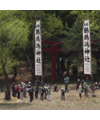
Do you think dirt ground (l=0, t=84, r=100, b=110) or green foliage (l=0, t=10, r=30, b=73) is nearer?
dirt ground (l=0, t=84, r=100, b=110)

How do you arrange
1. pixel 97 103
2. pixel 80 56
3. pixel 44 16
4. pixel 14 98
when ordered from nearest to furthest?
pixel 97 103 < pixel 14 98 < pixel 80 56 < pixel 44 16

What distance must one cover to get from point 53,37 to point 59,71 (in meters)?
6.40

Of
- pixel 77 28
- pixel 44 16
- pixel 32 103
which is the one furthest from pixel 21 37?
pixel 44 16

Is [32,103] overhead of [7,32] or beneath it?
beneath

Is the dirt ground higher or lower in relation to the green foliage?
lower

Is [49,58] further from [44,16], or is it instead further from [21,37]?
[21,37]

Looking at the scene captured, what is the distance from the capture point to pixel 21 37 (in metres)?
17.5

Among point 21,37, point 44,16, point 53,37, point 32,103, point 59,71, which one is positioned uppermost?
point 44,16

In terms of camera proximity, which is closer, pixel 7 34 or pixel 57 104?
pixel 57 104

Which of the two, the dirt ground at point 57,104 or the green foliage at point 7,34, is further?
the green foliage at point 7,34

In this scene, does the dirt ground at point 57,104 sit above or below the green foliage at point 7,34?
below

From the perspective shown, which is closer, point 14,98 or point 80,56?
point 14,98

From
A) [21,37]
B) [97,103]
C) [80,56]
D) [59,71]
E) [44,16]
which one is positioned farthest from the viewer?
[59,71]

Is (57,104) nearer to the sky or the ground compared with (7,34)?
nearer to the ground
